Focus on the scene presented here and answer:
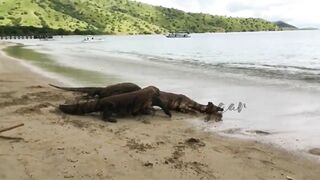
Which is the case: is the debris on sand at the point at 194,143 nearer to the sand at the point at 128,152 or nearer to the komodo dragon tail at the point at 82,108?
the sand at the point at 128,152

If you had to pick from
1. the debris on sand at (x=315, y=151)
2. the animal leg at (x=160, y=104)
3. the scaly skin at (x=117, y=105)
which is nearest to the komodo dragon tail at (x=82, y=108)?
the scaly skin at (x=117, y=105)

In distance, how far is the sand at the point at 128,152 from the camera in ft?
24.7

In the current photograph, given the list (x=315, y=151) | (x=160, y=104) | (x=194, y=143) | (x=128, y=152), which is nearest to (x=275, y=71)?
(x=160, y=104)

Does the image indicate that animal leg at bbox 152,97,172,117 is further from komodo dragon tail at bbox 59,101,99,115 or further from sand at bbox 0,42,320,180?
komodo dragon tail at bbox 59,101,99,115

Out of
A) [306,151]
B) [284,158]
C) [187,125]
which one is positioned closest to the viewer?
[284,158]

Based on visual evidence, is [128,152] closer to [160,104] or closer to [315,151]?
[315,151]

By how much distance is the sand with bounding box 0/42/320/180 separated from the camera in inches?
296

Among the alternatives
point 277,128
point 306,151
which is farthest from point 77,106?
point 306,151

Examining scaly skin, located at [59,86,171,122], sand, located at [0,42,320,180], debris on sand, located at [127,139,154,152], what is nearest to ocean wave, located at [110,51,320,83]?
scaly skin, located at [59,86,171,122]

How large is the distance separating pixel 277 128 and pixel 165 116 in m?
3.07

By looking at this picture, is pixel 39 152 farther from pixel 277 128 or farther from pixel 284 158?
pixel 277 128

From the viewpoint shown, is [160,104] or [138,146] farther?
Result: [160,104]

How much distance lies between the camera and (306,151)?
9.29 m

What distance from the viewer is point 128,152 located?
8719 millimetres
